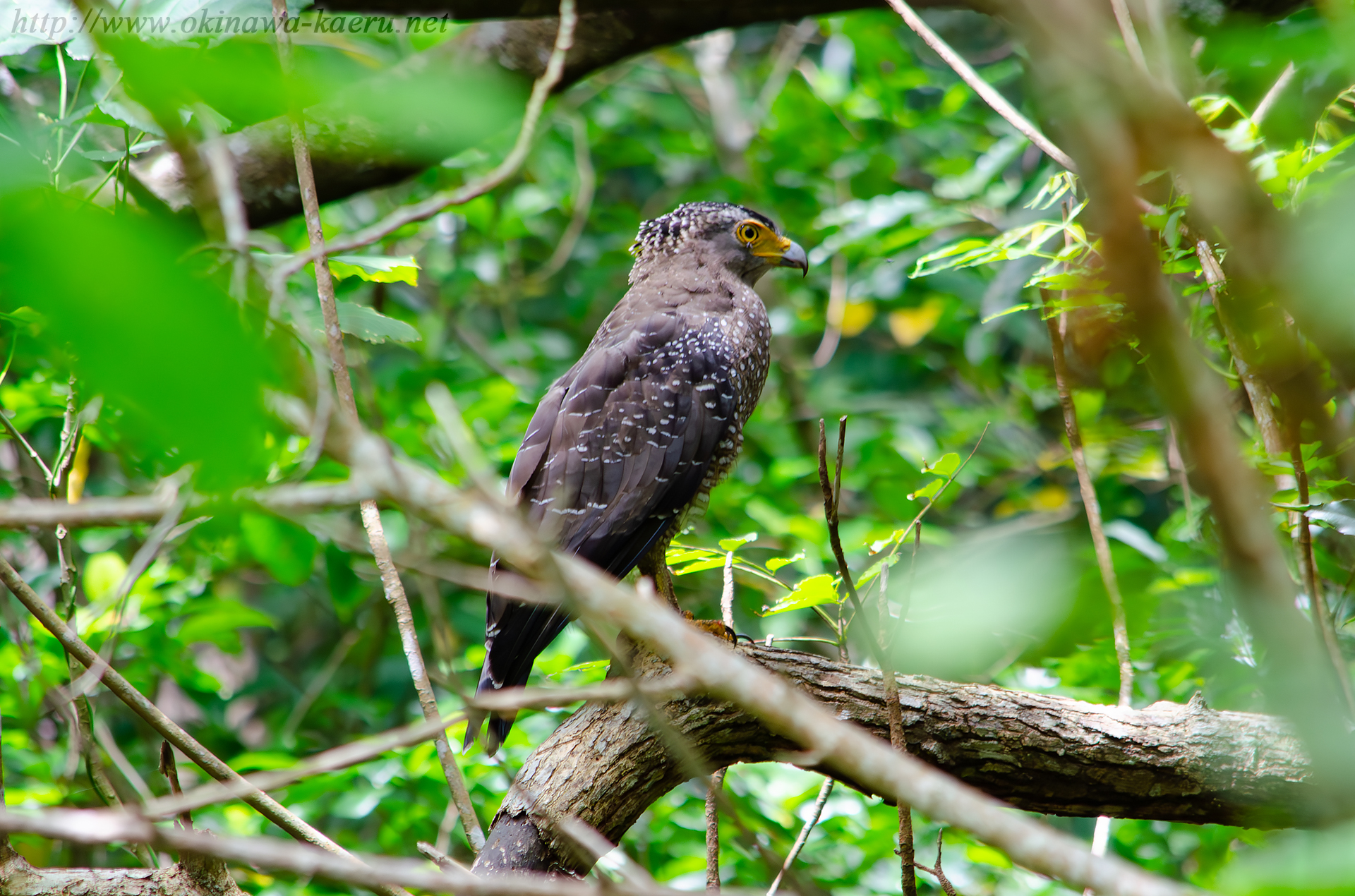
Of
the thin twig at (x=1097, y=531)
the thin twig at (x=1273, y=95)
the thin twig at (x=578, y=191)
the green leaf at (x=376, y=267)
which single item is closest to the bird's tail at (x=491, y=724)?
the green leaf at (x=376, y=267)

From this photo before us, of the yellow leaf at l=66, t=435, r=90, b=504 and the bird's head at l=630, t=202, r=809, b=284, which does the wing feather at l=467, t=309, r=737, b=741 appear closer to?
the bird's head at l=630, t=202, r=809, b=284

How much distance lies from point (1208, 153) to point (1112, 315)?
1352 millimetres

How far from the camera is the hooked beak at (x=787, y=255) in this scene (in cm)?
363

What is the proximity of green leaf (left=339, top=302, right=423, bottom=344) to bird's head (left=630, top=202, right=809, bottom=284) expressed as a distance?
5.29 ft

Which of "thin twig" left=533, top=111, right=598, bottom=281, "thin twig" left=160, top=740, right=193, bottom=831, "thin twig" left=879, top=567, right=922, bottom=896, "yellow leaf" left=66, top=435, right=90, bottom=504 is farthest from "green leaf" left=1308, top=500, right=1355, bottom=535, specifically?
"thin twig" left=533, top=111, right=598, bottom=281

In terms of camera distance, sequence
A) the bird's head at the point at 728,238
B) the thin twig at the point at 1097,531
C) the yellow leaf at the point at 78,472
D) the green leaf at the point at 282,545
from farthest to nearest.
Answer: the bird's head at the point at 728,238 < the green leaf at the point at 282,545 < the yellow leaf at the point at 78,472 < the thin twig at the point at 1097,531

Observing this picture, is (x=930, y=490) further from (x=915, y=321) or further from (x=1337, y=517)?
(x=915, y=321)

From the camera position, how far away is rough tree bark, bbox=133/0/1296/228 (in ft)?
11.2

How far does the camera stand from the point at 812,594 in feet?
7.16

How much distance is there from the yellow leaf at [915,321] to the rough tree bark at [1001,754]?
309 centimetres

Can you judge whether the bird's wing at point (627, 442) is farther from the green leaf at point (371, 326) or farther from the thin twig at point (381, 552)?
the green leaf at point (371, 326)

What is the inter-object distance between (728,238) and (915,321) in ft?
8.11

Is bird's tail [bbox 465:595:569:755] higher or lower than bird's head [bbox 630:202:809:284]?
lower

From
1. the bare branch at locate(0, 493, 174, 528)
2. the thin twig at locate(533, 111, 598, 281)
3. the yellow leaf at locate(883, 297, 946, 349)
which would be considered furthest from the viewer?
the yellow leaf at locate(883, 297, 946, 349)
